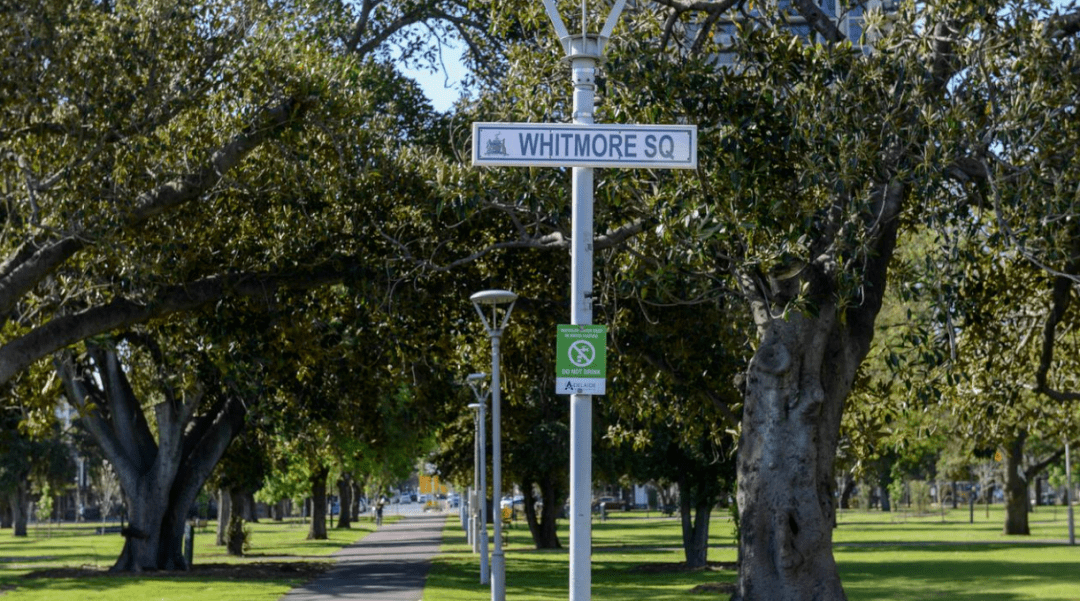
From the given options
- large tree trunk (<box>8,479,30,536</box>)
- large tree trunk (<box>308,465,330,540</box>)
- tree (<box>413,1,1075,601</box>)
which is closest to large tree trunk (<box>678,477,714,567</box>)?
tree (<box>413,1,1075,601</box>)

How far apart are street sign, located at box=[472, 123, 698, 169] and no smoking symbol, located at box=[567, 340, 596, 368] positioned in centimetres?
107

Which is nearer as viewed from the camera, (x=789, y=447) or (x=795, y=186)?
(x=795, y=186)

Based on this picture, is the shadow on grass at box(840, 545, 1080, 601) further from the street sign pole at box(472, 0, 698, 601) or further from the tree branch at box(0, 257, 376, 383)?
the street sign pole at box(472, 0, 698, 601)

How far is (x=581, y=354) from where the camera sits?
7.89 m

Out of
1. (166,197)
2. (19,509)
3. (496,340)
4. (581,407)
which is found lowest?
(19,509)

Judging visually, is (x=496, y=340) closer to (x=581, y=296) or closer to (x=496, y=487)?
(x=496, y=487)

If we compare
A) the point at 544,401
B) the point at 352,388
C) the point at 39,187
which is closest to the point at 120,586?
the point at 352,388

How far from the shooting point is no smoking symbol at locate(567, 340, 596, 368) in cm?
788

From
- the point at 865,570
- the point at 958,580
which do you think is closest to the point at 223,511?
the point at 865,570

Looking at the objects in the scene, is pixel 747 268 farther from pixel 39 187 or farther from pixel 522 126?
pixel 39 187

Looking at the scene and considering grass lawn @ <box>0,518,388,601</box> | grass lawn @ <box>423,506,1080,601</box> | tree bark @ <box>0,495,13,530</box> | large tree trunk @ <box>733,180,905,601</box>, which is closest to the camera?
large tree trunk @ <box>733,180,905,601</box>

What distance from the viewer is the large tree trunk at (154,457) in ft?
104

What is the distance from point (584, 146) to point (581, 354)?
1226 mm

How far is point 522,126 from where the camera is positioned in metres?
7.94
